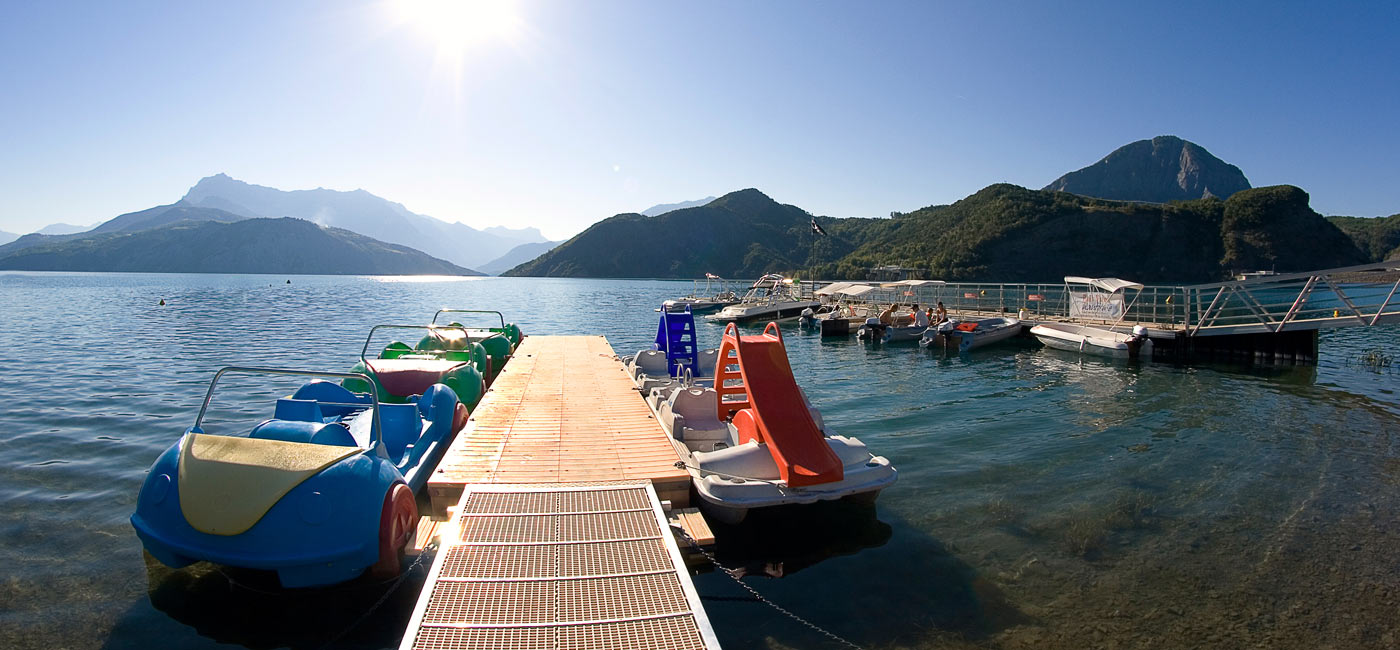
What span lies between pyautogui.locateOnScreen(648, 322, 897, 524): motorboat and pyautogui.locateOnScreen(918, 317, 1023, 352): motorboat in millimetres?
22461

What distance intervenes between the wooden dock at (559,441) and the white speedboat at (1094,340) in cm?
2113

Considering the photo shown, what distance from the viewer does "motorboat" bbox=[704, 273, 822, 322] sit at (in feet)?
151

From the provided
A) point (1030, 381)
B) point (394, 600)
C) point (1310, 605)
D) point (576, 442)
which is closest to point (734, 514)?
point (576, 442)

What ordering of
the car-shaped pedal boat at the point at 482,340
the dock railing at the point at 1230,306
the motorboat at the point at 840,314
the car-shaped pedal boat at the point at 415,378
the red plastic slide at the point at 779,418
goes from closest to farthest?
the red plastic slide at the point at 779,418
the car-shaped pedal boat at the point at 415,378
the car-shaped pedal boat at the point at 482,340
the dock railing at the point at 1230,306
the motorboat at the point at 840,314

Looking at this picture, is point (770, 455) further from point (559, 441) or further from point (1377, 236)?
point (1377, 236)

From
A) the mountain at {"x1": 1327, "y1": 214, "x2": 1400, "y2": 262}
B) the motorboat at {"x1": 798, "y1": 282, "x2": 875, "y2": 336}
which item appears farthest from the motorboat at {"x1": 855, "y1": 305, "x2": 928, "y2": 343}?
the mountain at {"x1": 1327, "y1": 214, "x2": 1400, "y2": 262}

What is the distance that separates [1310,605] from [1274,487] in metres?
4.42

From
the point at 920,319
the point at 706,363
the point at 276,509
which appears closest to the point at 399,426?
the point at 276,509

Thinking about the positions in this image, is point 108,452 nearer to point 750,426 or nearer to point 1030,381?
point 750,426

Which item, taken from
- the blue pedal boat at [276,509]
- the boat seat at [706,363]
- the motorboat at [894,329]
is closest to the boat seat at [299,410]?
the blue pedal boat at [276,509]

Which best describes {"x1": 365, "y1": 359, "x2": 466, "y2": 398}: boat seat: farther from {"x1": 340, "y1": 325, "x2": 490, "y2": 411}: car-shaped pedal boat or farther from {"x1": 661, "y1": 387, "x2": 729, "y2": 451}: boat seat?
{"x1": 661, "y1": 387, "x2": 729, "y2": 451}: boat seat

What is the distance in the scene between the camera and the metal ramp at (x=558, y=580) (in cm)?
442

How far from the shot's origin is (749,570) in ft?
23.9

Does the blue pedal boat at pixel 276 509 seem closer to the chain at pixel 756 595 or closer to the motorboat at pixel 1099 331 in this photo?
the chain at pixel 756 595
